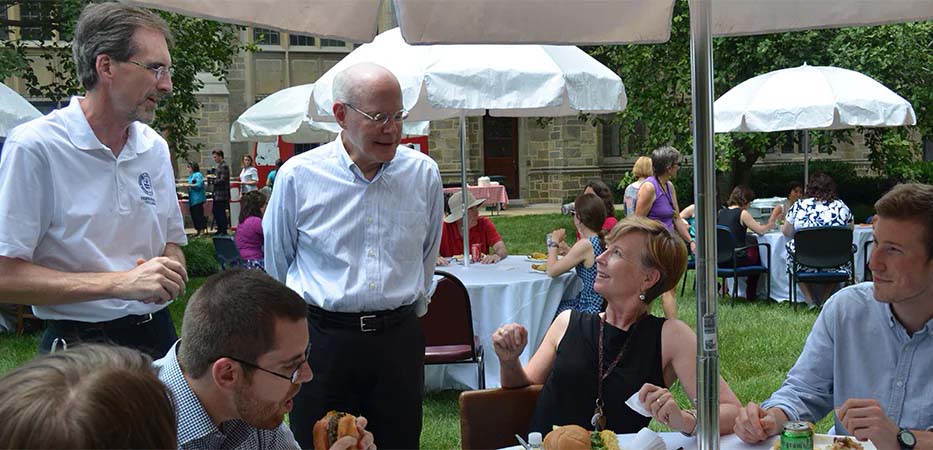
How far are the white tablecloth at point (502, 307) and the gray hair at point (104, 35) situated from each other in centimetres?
390

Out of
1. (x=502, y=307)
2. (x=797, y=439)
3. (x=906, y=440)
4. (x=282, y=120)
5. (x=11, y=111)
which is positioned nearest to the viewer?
(x=797, y=439)

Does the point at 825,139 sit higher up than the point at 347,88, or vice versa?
the point at 825,139

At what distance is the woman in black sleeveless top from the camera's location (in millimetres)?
3039

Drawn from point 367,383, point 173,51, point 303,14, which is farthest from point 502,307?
point 173,51

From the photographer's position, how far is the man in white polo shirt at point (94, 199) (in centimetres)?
263

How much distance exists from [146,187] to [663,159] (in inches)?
276

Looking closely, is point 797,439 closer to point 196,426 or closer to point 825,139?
point 196,426

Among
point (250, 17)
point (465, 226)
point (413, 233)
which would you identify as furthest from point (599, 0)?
point (465, 226)

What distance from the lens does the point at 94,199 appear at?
279 cm

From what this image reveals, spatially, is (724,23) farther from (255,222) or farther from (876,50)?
(876,50)

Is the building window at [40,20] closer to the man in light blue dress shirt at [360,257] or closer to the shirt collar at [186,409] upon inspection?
the man in light blue dress shirt at [360,257]

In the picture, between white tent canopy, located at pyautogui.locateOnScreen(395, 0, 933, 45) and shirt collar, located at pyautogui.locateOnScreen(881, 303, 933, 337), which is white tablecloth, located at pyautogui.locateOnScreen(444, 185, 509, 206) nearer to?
white tent canopy, located at pyautogui.locateOnScreen(395, 0, 933, 45)

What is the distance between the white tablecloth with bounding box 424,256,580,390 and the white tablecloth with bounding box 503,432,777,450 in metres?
3.78

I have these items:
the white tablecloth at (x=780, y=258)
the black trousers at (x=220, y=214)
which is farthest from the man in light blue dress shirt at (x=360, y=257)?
the black trousers at (x=220, y=214)
